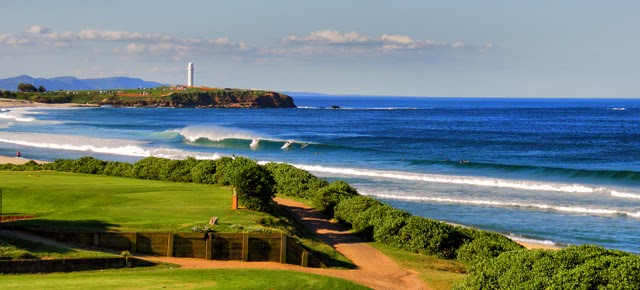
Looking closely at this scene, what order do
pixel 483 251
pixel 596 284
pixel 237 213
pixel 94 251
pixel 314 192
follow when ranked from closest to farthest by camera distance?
pixel 596 284, pixel 94 251, pixel 483 251, pixel 237 213, pixel 314 192

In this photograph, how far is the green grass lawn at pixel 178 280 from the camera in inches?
707

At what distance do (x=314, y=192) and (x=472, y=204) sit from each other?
1145 cm

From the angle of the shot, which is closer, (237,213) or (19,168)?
(237,213)

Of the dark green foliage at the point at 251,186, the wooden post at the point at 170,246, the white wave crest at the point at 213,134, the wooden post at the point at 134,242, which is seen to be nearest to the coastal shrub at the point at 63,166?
the dark green foliage at the point at 251,186

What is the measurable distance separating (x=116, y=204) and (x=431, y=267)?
11879mm

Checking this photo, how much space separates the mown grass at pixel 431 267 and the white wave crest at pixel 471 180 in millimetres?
25927

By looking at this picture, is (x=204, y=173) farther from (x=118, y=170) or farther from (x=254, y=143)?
(x=254, y=143)

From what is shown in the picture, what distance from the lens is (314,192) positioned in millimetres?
33812

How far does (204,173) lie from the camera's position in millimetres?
36562

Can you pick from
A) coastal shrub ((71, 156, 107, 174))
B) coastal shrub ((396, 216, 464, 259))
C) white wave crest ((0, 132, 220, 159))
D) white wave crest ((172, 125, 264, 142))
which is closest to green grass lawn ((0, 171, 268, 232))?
coastal shrub ((71, 156, 107, 174))

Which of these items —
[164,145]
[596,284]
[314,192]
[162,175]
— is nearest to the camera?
[596,284]

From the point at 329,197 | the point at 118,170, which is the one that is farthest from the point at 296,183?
the point at 118,170

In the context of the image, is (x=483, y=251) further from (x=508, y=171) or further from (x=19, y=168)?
(x=508, y=171)

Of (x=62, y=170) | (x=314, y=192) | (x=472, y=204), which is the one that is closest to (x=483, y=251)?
(x=314, y=192)
